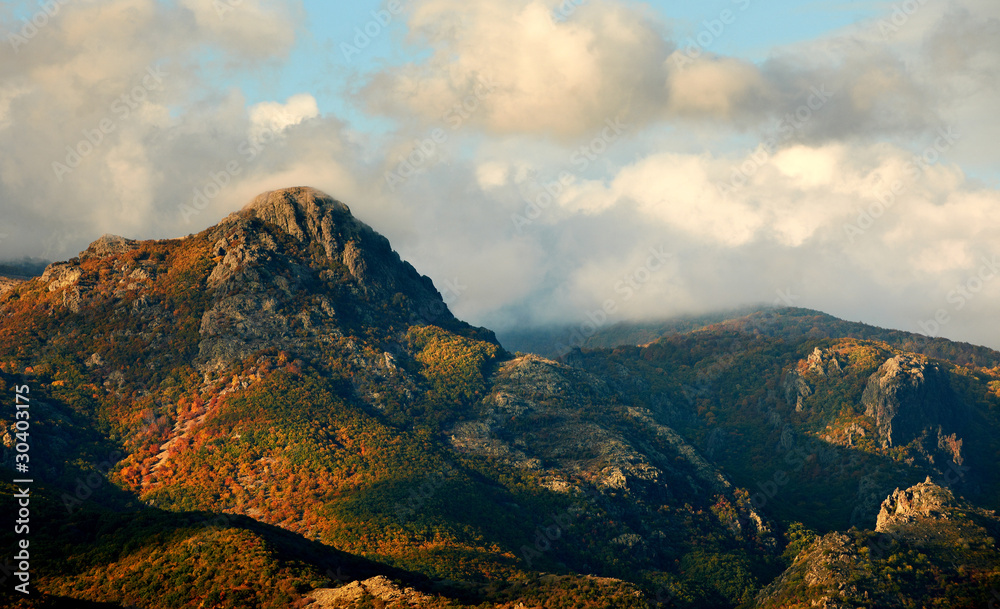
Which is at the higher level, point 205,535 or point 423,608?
point 205,535

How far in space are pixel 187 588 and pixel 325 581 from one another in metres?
26.5

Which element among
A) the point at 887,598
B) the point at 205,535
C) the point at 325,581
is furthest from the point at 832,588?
the point at 205,535

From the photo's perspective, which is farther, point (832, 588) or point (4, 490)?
→ point (832, 588)

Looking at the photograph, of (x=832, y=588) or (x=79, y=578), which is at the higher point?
(x=79, y=578)

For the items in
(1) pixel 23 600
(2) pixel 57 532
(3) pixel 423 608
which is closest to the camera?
(1) pixel 23 600

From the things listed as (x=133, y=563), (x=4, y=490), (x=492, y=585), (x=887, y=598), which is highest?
(x=4, y=490)

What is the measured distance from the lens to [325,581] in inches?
6097

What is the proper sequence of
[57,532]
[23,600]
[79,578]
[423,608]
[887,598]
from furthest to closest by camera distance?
[887,598] → [57,532] → [79,578] → [423,608] → [23,600]

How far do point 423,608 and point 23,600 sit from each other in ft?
212

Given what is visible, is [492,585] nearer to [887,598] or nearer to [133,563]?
[133,563]

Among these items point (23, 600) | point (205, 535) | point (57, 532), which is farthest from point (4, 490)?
point (23, 600)

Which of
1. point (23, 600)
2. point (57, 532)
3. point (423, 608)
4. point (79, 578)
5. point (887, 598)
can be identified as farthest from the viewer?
point (887, 598)

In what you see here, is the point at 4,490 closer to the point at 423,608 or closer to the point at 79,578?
the point at 79,578

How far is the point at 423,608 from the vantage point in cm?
14738
